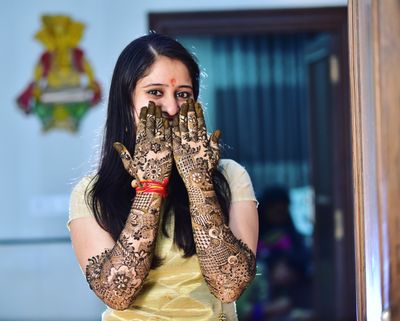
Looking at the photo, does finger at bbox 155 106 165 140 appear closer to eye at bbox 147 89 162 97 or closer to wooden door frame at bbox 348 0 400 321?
eye at bbox 147 89 162 97

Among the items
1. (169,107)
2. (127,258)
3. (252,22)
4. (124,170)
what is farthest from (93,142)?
(127,258)

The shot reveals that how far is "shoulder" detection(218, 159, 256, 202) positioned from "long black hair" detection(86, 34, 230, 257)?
14 mm

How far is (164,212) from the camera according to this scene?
1.88 meters

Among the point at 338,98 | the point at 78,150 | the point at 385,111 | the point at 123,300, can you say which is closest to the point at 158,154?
the point at 123,300

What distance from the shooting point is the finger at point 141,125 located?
1.77 m

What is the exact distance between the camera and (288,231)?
621 centimetres

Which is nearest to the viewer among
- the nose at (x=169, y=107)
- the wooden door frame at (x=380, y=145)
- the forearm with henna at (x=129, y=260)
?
the wooden door frame at (x=380, y=145)

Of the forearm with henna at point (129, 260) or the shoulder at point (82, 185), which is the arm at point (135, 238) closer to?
the forearm with henna at point (129, 260)

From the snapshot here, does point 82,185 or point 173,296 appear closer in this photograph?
point 173,296

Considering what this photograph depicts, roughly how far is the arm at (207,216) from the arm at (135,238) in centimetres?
4

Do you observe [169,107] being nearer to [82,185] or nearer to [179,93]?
[179,93]

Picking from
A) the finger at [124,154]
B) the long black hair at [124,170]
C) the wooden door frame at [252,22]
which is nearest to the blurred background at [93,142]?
the wooden door frame at [252,22]

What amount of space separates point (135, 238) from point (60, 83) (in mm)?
3177

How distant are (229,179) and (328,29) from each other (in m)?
3.16
